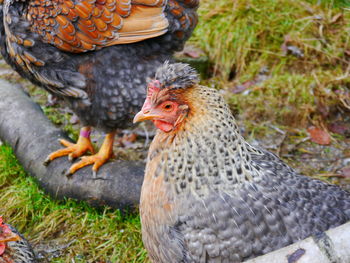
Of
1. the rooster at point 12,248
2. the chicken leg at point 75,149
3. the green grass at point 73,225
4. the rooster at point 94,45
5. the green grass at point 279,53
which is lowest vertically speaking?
the green grass at point 73,225

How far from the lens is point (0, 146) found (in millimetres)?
4195

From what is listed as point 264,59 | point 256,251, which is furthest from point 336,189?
point 264,59

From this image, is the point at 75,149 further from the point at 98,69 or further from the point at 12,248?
the point at 12,248

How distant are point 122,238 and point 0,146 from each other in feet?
4.96

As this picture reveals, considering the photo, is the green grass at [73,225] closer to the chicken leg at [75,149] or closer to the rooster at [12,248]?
the chicken leg at [75,149]

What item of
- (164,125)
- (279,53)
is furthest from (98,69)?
(279,53)

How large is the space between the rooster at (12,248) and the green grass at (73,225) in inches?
19.3

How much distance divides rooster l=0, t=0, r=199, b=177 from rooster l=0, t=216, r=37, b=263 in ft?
3.50

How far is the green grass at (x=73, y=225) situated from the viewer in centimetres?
340

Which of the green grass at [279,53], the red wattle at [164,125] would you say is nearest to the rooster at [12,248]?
the red wattle at [164,125]

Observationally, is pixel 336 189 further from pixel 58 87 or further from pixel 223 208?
pixel 58 87

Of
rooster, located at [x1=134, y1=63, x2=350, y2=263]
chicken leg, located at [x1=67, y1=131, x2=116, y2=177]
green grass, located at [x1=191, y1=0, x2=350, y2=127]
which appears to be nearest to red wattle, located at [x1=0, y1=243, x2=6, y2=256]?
rooster, located at [x1=134, y1=63, x2=350, y2=263]

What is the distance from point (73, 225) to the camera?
3.58 metres

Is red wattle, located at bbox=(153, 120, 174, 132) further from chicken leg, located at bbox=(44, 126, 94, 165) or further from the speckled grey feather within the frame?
chicken leg, located at bbox=(44, 126, 94, 165)
